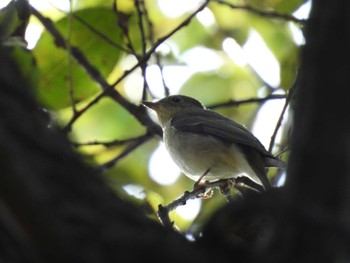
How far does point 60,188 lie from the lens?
182 cm

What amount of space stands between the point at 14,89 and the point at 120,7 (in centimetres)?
456

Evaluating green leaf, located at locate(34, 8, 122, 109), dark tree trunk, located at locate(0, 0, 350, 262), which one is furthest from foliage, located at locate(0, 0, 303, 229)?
dark tree trunk, located at locate(0, 0, 350, 262)

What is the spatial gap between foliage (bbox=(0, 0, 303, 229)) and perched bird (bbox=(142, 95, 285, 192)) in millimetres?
197

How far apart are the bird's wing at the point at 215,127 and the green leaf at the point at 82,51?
1.57 meters

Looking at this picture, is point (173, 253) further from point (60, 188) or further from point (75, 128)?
point (75, 128)

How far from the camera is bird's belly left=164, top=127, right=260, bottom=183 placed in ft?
22.9

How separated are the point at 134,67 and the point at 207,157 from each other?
218 cm

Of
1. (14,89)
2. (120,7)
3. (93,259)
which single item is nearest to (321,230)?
(93,259)

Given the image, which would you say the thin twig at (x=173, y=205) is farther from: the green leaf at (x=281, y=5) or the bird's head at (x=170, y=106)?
the bird's head at (x=170, y=106)

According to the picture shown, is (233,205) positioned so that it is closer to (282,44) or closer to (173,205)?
(173,205)

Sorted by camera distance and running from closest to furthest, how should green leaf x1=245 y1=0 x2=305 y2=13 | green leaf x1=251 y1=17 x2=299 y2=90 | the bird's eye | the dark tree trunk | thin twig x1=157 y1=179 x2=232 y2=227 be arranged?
the dark tree trunk → thin twig x1=157 y1=179 x2=232 y2=227 → green leaf x1=245 y1=0 x2=305 y2=13 → green leaf x1=251 y1=17 x2=299 y2=90 → the bird's eye

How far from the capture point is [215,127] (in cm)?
747

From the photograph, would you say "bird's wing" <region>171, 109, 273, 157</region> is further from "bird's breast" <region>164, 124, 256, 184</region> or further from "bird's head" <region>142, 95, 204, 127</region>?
"bird's head" <region>142, 95, 204, 127</region>

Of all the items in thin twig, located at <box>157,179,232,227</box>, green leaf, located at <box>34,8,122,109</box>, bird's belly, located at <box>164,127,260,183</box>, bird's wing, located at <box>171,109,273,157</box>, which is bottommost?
thin twig, located at <box>157,179,232,227</box>
